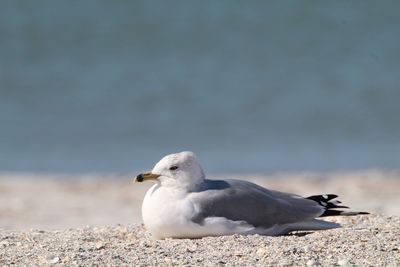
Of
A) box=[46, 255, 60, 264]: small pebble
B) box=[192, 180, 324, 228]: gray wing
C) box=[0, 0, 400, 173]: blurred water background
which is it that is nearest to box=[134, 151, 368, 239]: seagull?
box=[192, 180, 324, 228]: gray wing

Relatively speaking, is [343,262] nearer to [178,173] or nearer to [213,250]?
[213,250]

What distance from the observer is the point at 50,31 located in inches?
927

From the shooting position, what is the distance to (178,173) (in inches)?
249

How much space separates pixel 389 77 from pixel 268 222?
13925 millimetres

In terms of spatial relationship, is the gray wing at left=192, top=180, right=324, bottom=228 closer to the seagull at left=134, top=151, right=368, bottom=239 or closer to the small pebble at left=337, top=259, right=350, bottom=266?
the seagull at left=134, top=151, right=368, bottom=239

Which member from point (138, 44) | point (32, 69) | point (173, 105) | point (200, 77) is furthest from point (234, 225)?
point (138, 44)

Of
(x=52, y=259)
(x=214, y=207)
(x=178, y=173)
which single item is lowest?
(x=52, y=259)

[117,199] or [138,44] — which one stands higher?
[138,44]

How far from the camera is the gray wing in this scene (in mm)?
6168

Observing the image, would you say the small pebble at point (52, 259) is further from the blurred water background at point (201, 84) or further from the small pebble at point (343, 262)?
the blurred water background at point (201, 84)

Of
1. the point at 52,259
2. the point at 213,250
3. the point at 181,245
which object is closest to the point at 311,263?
the point at 213,250

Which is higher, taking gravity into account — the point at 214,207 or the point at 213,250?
the point at 214,207

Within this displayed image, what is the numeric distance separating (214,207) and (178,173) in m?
0.32

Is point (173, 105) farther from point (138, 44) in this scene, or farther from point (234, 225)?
point (234, 225)
